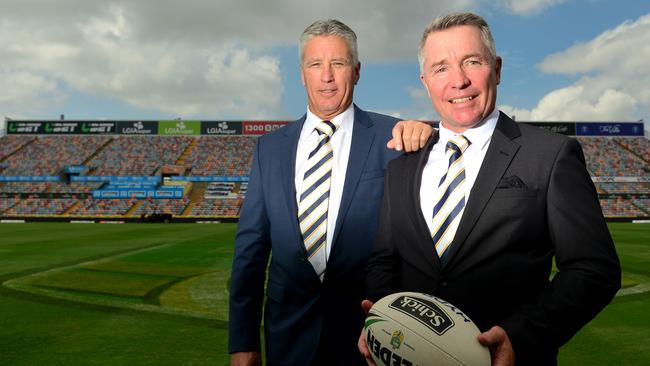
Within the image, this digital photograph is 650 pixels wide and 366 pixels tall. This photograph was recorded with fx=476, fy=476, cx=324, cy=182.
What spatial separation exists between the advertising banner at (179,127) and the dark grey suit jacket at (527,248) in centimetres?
Answer: 6413

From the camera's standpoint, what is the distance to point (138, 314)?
784 centimetres

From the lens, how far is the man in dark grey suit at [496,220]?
1939mm

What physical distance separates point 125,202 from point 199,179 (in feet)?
27.0

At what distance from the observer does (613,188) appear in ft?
163

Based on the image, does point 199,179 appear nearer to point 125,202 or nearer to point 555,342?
point 125,202

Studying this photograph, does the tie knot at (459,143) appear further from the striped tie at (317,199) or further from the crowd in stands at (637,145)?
the crowd in stands at (637,145)

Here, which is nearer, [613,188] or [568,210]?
[568,210]

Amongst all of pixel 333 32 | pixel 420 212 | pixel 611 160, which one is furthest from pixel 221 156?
pixel 420 212

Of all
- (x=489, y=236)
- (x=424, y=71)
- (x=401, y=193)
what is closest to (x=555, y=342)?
(x=489, y=236)

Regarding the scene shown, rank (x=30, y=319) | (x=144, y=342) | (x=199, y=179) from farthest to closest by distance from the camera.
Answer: (x=199, y=179) < (x=30, y=319) < (x=144, y=342)

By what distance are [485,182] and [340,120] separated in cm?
113

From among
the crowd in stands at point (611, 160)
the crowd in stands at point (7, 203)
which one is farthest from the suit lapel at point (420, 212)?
the crowd in stands at point (611, 160)

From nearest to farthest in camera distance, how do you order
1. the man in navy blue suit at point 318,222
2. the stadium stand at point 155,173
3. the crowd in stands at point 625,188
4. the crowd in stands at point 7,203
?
the man in navy blue suit at point 318,222 → the stadium stand at point 155,173 → the crowd in stands at point 7,203 → the crowd in stands at point 625,188

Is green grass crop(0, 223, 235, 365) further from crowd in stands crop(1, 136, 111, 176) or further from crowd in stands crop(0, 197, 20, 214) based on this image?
crowd in stands crop(1, 136, 111, 176)
